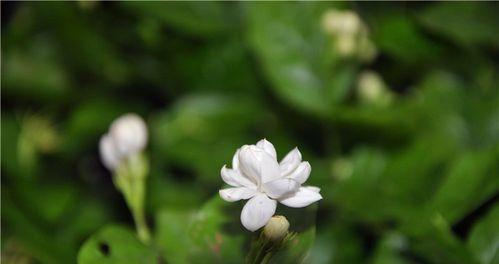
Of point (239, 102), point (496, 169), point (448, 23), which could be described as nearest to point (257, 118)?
point (239, 102)

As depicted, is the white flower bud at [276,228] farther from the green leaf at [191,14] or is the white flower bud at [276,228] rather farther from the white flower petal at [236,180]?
the green leaf at [191,14]

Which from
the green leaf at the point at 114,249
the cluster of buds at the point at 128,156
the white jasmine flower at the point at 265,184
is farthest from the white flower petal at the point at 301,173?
the cluster of buds at the point at 128,156

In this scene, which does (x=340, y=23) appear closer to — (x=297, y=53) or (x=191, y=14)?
(x=297, y=53)

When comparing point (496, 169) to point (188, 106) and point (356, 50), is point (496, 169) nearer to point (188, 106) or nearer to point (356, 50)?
point (356, 50)

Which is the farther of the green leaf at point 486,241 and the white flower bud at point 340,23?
the white flower bud at point 340,23

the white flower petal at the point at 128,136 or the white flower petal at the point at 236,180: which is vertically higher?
the white flower petal at the point at 236,180

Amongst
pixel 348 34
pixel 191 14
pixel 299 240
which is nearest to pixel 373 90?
pixel 348 34
